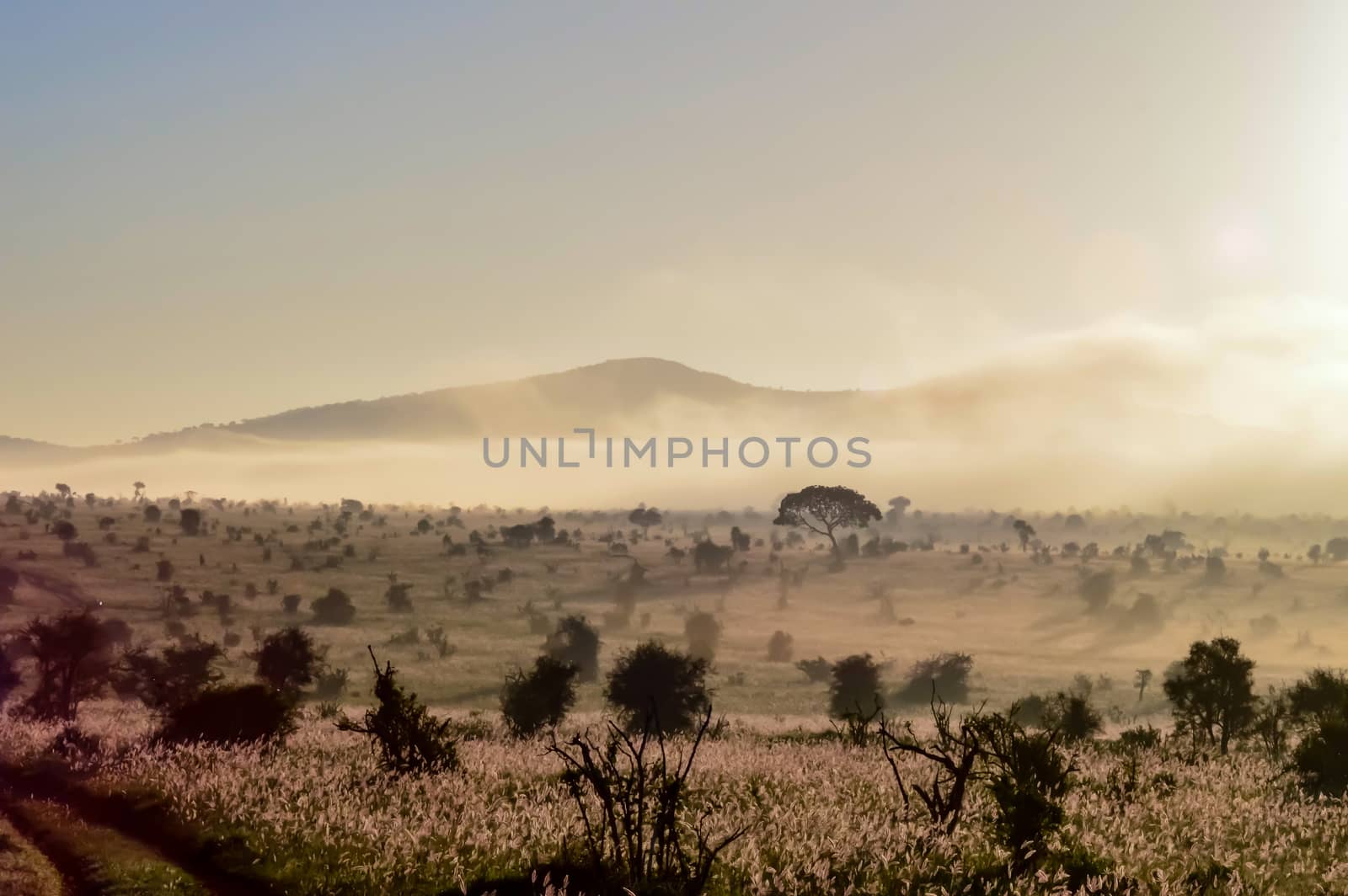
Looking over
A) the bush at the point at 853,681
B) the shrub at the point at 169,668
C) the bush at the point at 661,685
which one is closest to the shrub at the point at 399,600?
the shrub at the point at 169,668

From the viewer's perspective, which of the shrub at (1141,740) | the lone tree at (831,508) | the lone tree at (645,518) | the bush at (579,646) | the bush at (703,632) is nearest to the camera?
the shrub at (1141,740)

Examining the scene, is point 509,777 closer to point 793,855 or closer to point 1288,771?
point 793,855

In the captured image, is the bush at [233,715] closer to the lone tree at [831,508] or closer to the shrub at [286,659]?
the shrub at [286,659]

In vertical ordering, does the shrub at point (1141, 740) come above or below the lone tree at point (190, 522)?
below

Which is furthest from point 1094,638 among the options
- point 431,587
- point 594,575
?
point 431,587

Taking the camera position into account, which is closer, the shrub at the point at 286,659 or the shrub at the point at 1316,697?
the shrub at the point at 1316,697

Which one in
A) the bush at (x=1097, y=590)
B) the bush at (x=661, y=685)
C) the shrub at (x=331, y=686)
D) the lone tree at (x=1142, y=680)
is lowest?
the lone tree at (x=1142, y=680)

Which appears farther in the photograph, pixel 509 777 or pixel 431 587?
pixel 431 587

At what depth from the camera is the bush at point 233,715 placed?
79.7 feet

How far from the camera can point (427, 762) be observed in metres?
19.8

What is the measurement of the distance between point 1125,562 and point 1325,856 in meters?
134

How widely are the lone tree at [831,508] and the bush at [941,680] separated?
58.8 meters

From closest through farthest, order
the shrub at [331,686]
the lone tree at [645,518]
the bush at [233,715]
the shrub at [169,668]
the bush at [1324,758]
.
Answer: the bush at [1324,758]
the bush at [233,715]
the shrub at [169,668]
the shrub at [331,686]
the lone tree at [645,518]

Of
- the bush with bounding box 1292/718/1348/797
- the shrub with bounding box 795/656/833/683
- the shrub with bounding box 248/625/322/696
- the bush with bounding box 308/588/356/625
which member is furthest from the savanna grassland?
the shrub with bounding box 248/625/322/696
